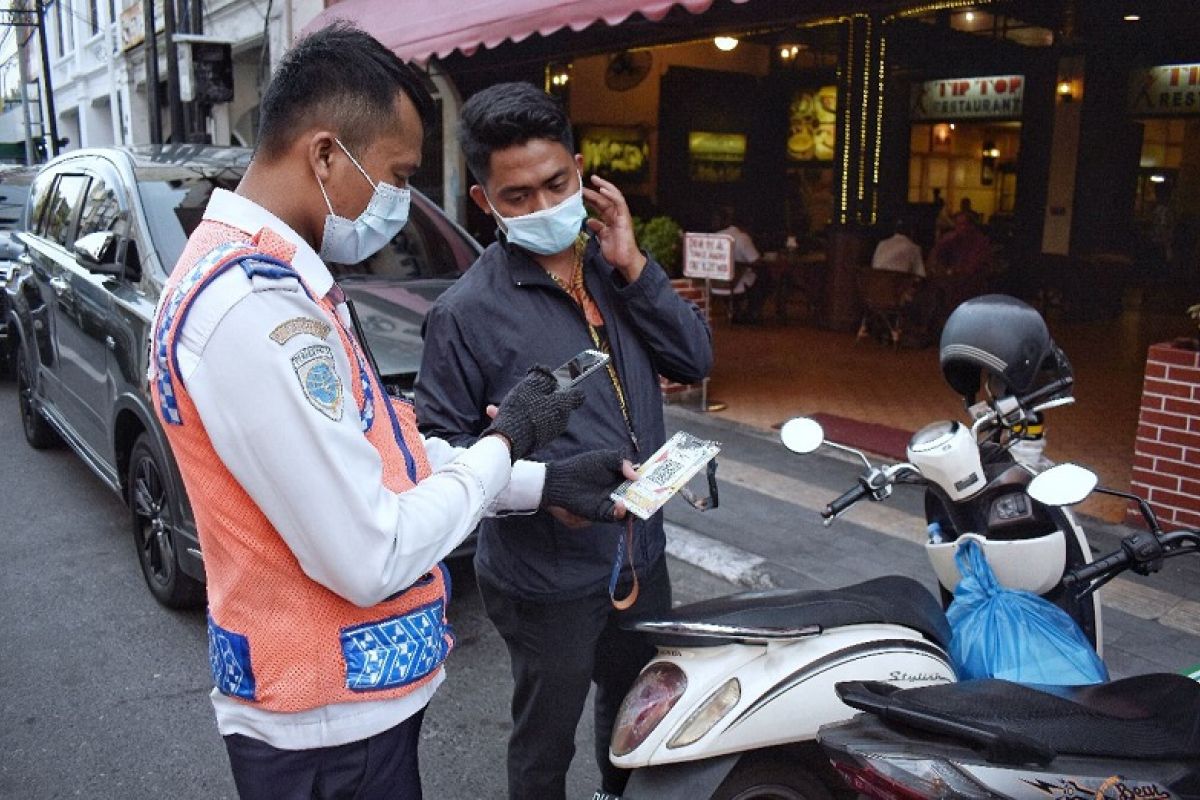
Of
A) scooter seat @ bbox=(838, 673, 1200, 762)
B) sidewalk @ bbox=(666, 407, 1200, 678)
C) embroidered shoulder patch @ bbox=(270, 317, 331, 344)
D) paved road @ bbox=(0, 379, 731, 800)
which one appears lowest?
paved road @ bbox=(0, 379, 731, 800)

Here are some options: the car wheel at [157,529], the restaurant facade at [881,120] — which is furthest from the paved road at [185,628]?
the restaurant facade at [881,120]

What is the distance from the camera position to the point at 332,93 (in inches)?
60.7

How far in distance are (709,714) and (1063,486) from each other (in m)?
0.85

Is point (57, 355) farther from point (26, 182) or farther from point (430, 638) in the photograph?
point (26, 182)

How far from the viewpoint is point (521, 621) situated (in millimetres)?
2314

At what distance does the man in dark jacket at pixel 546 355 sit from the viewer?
224 centimetres

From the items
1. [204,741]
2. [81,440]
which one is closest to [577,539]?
[204,741]

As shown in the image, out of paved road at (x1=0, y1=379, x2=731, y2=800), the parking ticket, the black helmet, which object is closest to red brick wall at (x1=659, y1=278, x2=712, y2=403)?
paved road at (x1=0, y1=379, x2=731, y2=800)

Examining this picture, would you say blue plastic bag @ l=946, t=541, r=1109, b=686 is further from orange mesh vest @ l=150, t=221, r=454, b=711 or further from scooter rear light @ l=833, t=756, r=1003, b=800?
orange mesh vest @ l=150, t=221, r=454, b=711

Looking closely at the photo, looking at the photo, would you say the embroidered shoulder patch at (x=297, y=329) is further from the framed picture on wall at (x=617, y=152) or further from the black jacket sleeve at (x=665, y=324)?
the framed picture on wall at (x=617, y=152)

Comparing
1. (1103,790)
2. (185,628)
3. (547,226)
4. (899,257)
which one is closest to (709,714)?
(1103,790)

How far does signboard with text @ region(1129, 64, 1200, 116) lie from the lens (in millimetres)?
12312

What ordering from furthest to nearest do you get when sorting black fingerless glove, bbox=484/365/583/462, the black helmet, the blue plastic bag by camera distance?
the black helmet
the blue plastic bag
black fingerless glove, bbox=484/365/583/462

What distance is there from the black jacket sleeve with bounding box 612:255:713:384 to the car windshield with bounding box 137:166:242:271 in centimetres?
299
